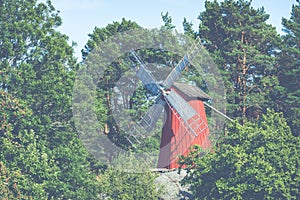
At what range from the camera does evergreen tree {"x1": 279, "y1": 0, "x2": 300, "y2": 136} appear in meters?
68.6

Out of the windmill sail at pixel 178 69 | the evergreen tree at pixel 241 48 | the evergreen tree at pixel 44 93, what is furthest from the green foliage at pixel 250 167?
the evergreen tree at pixel 241 48

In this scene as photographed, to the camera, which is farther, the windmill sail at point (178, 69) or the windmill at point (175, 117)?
the windmill sail at point (178, 69)

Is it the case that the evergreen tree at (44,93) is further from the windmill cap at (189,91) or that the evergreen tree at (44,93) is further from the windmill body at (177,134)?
the windmill cap at (189,91)

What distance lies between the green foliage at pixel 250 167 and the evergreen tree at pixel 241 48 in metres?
19.4

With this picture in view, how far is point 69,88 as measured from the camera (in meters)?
61.7

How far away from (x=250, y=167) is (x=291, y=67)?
23.9m

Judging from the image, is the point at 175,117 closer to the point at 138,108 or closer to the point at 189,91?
the point at 189,91

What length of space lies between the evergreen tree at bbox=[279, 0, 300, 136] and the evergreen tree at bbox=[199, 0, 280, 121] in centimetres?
105

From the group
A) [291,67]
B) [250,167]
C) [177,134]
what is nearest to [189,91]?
[177,134]

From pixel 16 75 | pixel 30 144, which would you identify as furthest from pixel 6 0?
pixel 30 144

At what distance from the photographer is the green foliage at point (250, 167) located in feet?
160

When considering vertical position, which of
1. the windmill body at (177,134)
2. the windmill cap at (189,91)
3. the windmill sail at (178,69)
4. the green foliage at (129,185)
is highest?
the windmill sail at (178,69)

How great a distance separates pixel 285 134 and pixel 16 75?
746 inches

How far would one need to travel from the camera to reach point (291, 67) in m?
71.6
